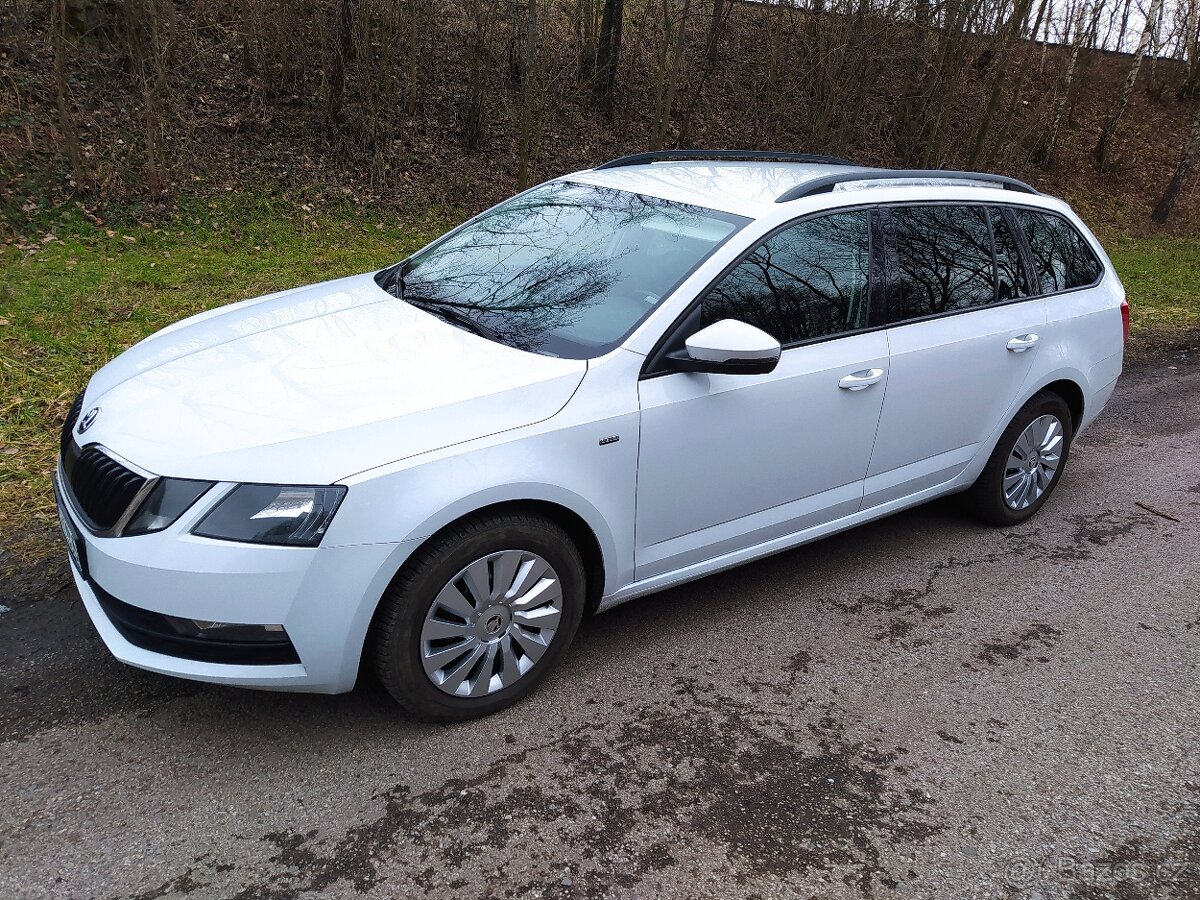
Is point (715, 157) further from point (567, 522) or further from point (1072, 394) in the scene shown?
point (567, 522)

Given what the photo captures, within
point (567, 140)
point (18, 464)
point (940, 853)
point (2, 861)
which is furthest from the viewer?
point (567, 140)

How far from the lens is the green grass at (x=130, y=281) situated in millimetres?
4965

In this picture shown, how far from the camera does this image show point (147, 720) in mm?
3039

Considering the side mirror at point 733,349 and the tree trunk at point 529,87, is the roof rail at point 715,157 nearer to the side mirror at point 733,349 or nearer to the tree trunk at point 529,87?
the side mirror at point 733,349

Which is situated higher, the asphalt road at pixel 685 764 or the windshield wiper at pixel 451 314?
the windshield wiper at pixel 451 314

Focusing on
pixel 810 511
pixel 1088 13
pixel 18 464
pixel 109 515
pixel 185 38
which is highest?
pixel 1088 13

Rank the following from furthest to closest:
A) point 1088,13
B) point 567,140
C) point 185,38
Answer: point 1088,13 → point 567,140 → point 185,38

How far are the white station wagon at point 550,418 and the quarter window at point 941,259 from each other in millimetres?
15

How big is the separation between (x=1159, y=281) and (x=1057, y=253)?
29.7ft

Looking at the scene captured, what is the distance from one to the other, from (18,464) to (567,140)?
10.3 meters

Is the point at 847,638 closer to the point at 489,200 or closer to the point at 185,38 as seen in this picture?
the point at 489,200

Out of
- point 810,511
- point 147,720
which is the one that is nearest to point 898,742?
point 810,511

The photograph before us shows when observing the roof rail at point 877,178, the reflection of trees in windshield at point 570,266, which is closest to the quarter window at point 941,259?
the roof rail at point 877,178

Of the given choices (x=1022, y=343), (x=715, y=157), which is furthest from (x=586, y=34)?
(x=1022, y=343)
